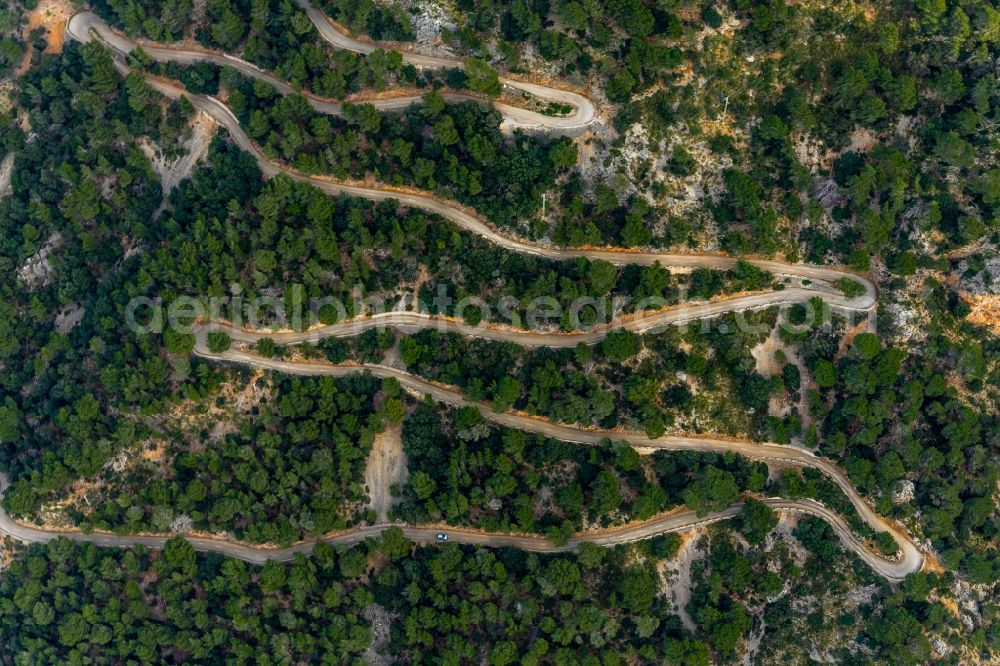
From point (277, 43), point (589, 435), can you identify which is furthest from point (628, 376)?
point (277, 43)

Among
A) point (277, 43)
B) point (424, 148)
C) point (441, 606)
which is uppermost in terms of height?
point (277, 43)

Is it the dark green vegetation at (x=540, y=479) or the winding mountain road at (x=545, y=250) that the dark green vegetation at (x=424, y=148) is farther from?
the dark green vegetation at (x=540, y=479)

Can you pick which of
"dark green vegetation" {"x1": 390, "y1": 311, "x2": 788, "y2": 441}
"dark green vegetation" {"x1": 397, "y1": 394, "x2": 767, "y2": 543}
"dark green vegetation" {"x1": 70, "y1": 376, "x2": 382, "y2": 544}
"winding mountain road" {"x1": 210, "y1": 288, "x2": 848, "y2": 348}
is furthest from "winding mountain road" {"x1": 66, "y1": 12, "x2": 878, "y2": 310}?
"dark green vegetation" {"x1": 70, "y1": 376, "x2": 382, "y2": 544}

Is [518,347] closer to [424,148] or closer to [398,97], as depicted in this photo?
[424,148]

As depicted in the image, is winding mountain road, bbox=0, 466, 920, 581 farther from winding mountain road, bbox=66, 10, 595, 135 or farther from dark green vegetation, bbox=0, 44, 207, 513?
winding mountain road, bbox=66, 10, 595, 135

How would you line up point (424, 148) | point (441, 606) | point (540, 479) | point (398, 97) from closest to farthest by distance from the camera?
point (441, 606), point (540, 479), point (424, 148), point (398, 97)

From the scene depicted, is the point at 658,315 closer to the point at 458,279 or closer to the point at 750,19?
the point at 458,279

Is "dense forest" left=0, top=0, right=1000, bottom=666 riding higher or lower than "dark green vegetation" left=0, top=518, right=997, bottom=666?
higher

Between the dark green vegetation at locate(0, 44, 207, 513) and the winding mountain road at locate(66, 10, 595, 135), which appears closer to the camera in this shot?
the dark green vegetation at locate(0, 44, 207, 513)

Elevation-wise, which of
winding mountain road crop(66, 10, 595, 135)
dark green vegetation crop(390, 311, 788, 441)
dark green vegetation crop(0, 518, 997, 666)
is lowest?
dark green vegetation crop(0, 518, 997, 666)
